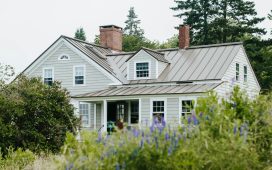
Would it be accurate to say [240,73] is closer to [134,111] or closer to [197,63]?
[197,63]

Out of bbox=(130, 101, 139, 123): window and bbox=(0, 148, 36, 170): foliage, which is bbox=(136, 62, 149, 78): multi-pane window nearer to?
bbox=(130, 101, 139, 123): window

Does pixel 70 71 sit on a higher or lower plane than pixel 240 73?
higher

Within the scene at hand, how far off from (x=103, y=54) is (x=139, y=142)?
28.6 meters

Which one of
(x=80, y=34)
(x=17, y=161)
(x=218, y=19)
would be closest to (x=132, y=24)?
(x=80, y=34)

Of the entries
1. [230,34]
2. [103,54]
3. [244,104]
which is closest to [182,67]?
[103,54]

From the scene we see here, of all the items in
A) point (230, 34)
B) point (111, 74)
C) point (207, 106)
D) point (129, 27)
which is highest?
point (129, 27)

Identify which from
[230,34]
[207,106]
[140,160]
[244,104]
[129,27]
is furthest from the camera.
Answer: [129,27]

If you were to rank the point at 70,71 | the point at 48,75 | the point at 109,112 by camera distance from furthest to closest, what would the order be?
the point at 48,75 < the point at 70,71 < the point at 109,112

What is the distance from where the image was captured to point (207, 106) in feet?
23.7

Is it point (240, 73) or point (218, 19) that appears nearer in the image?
point (240, 73)

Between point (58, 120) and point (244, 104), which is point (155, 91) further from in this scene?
point (244, 104)

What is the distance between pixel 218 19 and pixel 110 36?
1448 centimetres

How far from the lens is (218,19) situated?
48.1 m

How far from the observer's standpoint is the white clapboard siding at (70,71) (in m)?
32.4
